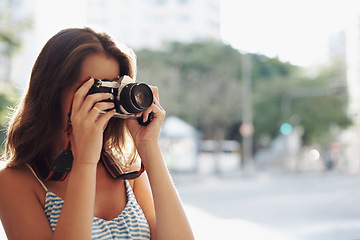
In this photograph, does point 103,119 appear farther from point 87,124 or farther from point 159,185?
point 159,185

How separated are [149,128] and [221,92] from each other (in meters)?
14.5

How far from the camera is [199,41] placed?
2066cm

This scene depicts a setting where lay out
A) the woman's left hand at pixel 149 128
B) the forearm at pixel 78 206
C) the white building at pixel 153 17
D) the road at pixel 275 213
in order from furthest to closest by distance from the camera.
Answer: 1. the white building at pixel 153 17
2. the road at pixel 275 213
3. the woman's left hand at pixel 149 128
4. the forearm at pixel 78 206

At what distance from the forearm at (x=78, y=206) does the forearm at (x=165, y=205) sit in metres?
0.16

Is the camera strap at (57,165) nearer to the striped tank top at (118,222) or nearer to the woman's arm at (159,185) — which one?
the striped tank top at (118,222)

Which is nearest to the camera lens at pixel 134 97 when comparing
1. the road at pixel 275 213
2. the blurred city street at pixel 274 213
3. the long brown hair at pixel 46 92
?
the long brown hair at pixel 46 92

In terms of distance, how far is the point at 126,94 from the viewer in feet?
2.87

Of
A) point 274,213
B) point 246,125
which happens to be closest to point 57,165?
point 274,213

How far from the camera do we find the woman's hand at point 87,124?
31.5 inches

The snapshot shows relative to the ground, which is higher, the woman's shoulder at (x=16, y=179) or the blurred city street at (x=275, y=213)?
the woman's shoulder at (x=16, y=179)

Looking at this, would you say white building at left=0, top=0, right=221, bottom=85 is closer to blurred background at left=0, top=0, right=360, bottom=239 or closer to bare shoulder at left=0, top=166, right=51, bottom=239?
blurred background at left=0, top=0, right=360, bottom=239

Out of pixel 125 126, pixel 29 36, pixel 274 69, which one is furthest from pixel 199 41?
pixel 125 126

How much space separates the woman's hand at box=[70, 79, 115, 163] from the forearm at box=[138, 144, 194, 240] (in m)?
0.16

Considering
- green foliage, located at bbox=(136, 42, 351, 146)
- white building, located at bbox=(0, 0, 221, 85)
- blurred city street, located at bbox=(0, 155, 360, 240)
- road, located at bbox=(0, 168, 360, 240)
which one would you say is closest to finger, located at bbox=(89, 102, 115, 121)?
blurred city street, located at bbox=(0, 155, 360, 240)
